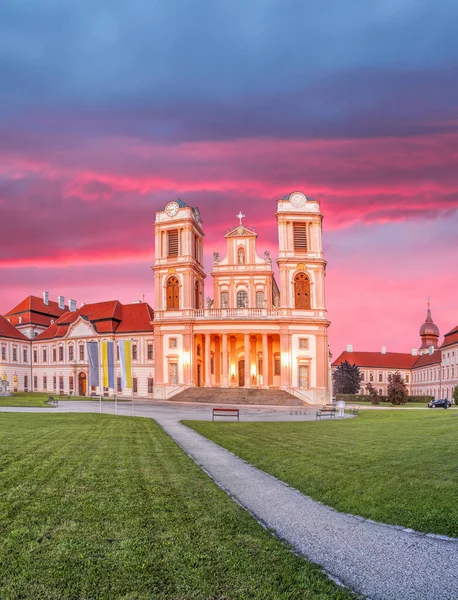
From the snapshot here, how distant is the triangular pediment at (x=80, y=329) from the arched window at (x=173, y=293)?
13.6m

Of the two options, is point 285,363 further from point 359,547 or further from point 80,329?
point 359,547

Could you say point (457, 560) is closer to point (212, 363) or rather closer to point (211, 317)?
point (211, 317)

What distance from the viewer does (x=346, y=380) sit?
336ft

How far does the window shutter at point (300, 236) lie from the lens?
5975 cm

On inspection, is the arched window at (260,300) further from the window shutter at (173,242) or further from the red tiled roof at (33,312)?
the red tiled roof at (33,312)

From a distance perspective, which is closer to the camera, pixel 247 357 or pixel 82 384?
pixel 247 357

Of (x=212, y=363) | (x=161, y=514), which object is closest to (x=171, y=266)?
(x=212, y=363)

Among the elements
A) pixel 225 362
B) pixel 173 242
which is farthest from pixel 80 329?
pixel 225 362

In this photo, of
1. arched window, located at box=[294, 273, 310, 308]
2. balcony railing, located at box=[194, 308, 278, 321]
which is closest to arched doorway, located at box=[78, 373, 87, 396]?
balcony railing, located at box=[194, 308, 278, 321]

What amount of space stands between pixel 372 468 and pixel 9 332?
70028 millimetres

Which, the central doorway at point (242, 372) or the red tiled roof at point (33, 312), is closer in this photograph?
the central doorway at point (242, 372)

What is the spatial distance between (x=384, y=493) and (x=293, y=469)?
3.39 m

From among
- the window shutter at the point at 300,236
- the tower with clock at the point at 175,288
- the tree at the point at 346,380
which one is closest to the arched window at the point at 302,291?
the window shutter at the point at 300,236

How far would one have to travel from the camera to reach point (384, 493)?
10367 millimetres
